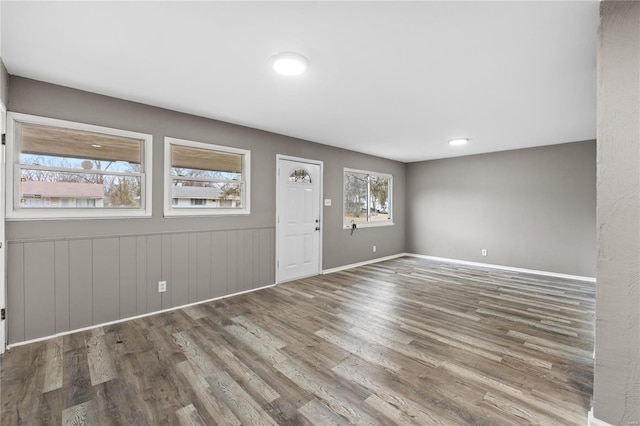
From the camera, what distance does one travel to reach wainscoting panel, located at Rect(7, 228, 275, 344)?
104 inches

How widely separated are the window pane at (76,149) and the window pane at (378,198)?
465cm

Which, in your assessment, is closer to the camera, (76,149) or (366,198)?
(76,149)

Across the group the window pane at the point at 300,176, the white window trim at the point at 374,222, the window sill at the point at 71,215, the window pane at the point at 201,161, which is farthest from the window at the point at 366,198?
the window sill at the point at 71,215

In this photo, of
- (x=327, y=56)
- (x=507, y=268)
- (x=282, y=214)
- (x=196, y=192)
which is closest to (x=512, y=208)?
(x=507, y=268)

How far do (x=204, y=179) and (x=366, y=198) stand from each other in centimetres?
372

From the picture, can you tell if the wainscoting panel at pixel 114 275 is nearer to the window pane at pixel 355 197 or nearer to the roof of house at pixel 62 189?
the roof of house at pixel 62 189

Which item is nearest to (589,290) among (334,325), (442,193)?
(442,193)

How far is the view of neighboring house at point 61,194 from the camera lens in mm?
2691

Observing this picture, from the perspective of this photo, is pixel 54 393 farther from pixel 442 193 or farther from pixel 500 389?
pixel 442 193

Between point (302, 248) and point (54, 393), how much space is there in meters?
3.53

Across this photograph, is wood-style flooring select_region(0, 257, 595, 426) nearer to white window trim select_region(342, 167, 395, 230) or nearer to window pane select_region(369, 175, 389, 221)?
white window trim select_region(342, 167, 395, 230)

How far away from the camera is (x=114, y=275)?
10.2 ft

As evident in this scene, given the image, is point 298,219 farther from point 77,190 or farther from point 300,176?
point 77,190

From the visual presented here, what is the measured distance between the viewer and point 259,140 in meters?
4.39
